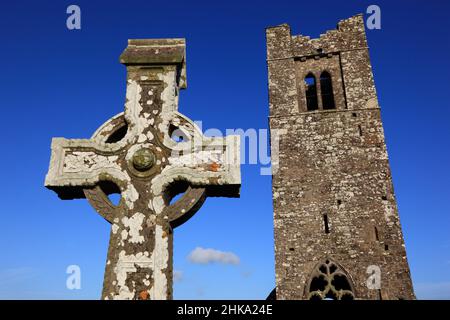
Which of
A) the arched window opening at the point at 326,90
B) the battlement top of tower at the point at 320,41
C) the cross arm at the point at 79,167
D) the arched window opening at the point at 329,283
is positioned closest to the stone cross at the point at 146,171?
the cross arm at the point at 79,167

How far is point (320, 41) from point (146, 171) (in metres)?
17.3

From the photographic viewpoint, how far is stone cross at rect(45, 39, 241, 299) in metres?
2.56

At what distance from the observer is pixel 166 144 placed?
2.90 metres

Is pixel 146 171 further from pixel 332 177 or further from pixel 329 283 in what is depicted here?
pixel 332 177

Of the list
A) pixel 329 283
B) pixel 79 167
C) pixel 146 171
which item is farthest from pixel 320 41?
pixel 79 167

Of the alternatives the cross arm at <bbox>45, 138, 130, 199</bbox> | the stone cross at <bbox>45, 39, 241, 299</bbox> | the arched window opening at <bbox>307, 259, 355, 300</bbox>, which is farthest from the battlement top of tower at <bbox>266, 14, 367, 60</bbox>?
the cross arm at <bbox>45, 138, 130, 199</bbox>

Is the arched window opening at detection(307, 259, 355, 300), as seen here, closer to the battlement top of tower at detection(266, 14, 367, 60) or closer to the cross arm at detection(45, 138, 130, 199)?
the battlement top of tower at detection(266, 14, 367, 60)

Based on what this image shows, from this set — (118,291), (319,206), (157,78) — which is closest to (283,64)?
(319,206)

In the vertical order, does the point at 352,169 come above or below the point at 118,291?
above

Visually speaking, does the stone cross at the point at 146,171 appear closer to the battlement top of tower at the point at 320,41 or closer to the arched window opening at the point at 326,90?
the arched window opening at the point at 326,90

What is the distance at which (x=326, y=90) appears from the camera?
17688mm
